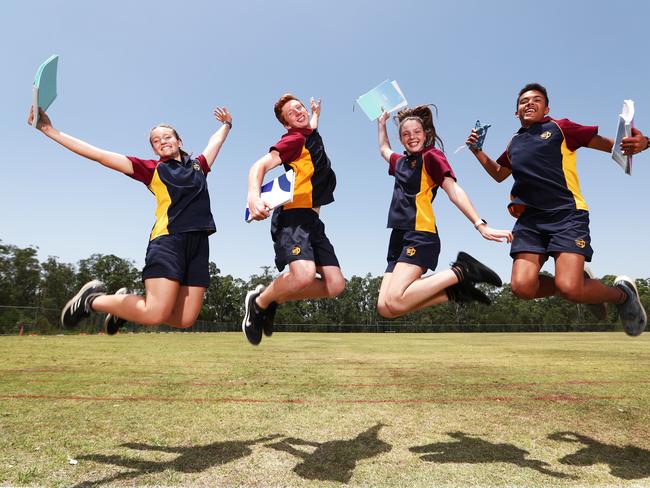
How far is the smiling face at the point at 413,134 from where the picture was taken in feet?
17.1

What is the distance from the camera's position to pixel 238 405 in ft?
25.3

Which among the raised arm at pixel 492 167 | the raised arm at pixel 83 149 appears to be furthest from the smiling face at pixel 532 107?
the raised arm at pixel 83 149

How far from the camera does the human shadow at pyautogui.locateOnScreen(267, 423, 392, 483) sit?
15.3 ft

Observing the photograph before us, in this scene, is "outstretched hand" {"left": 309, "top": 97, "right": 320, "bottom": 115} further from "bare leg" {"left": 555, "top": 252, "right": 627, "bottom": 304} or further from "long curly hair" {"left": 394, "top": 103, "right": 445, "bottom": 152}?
"bare leg" {"left": 555, "top": 252, "right": 627, "bottom": 304}

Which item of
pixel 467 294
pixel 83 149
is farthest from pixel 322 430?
pixel 83 149

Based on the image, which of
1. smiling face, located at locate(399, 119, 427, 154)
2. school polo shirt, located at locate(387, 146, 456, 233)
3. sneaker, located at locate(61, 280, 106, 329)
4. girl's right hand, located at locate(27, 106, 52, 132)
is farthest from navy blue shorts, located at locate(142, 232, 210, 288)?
smiling face, located at locate(399, 119, 427, 154)

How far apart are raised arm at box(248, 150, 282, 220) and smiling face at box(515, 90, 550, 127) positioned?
2587 millimetres

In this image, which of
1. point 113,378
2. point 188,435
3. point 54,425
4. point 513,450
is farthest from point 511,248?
point 113,378

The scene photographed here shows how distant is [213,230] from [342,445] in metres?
2.85

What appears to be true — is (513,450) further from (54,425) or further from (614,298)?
(54,425)

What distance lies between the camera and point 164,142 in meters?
5.22

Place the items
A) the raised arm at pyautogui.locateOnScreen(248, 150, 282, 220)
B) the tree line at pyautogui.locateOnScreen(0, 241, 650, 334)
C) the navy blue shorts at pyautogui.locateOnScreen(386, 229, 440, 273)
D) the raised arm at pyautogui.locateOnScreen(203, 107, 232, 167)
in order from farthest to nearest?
the tree line at pyautogui.locateOnScreen(0, 241, 650, 334), the raised arm at pyautogui.locateOnScreen(203, 107, 232, 167), the navy blue shorts at pyautogui.locateOnScreen(386, 229, 440, 273), the raised arm at pyautogui.locateOnScreen(248, 150, 282, 220)

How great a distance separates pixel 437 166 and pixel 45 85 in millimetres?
3804

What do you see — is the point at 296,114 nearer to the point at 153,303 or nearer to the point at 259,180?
the point at 259,180
